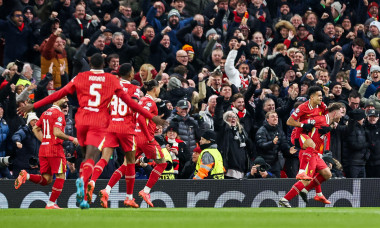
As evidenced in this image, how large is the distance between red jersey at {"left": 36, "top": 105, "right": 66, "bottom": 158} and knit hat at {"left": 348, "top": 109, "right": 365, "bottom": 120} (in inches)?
274

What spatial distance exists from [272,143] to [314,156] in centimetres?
229

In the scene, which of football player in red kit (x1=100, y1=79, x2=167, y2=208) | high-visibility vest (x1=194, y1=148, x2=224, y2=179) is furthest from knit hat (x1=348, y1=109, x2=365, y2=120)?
football player in red kit (x1=100, y1=79, x2=167, y2=208)

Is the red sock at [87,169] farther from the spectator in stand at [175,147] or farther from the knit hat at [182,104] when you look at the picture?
the knit hat at [182,104]

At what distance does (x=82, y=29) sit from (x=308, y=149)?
7.63 m

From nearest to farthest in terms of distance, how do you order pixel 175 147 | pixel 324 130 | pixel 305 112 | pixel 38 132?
pixel 38 132, pixel 324 130, pixel 305 112, pixel 175 147

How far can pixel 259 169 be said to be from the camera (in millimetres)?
17531

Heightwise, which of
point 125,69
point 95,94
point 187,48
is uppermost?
point 187,48

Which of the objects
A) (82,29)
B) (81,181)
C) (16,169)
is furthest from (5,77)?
(81,181)

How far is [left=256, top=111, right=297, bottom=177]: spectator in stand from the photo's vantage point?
1792cm

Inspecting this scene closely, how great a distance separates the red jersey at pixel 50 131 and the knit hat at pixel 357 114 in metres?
6.97

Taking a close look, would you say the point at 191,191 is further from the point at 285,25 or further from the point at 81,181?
the point at 285,25

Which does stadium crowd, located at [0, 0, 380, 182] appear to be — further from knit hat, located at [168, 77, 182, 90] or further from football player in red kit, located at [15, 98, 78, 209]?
football player in red kit, located at [15, 98, 78, 209]

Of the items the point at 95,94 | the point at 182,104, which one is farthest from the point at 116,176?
the point at 182,104

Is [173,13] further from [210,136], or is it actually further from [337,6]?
[337,6]
